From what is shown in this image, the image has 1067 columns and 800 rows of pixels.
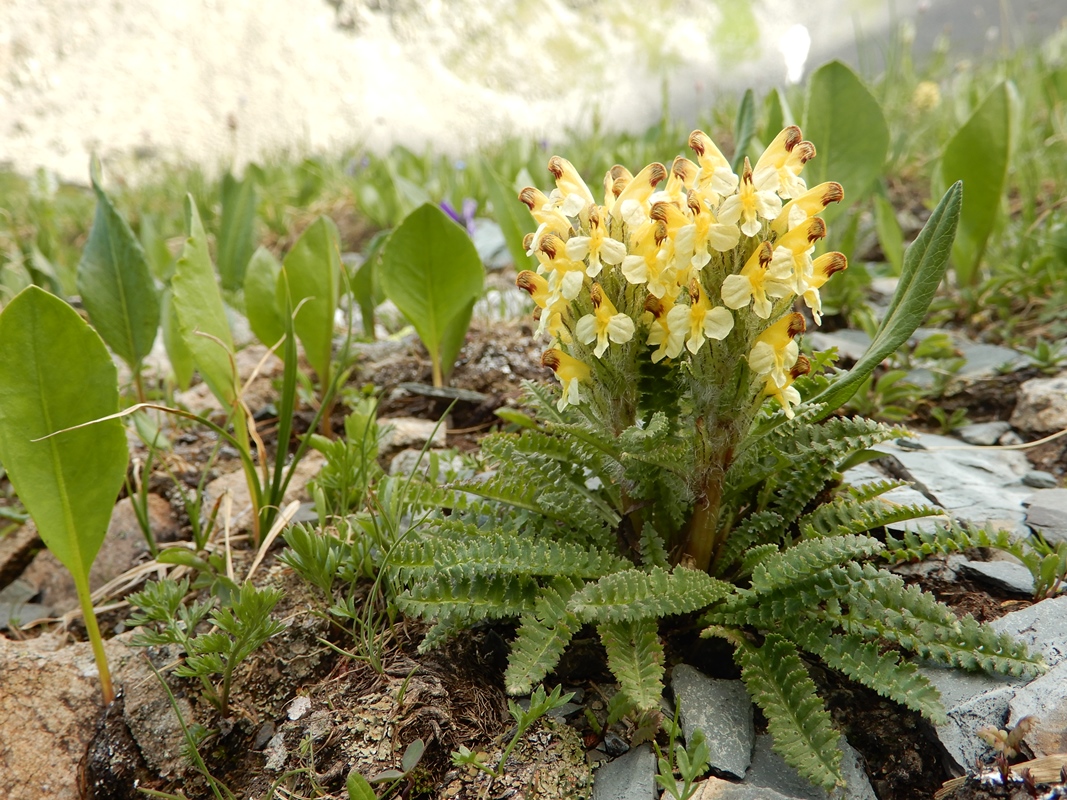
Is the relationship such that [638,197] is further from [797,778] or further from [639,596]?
[797,778]

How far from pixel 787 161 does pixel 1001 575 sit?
2.94ft

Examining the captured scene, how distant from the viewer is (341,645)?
1.50m

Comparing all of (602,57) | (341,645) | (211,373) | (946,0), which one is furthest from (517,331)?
(602,57)

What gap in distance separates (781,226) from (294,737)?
1.14 metres

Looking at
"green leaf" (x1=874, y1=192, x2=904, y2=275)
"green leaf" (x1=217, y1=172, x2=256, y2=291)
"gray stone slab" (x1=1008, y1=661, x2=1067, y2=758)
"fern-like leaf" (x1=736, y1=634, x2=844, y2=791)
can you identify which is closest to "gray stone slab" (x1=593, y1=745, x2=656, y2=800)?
"fern-like leaf" (x1=736, y1=634, x2=844, y2=791)

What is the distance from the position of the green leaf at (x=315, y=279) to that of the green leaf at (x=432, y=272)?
155 millimetres

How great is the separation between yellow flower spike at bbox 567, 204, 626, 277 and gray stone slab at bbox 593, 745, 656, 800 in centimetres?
75

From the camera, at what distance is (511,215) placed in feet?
7.81

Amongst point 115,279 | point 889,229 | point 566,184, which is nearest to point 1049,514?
point 566,184

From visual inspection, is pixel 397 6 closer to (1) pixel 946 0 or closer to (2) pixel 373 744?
(1) pixel 946 0

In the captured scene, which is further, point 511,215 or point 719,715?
point 511,215

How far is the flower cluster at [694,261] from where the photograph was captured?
1124 millimetres

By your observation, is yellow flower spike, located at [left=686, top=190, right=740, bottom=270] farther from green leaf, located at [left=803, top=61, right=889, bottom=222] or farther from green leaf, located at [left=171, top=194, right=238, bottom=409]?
green leaf, located at [left=803, top=61, right=889, bottom=222]

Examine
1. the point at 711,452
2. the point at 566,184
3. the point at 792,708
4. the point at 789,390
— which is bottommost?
the point at 792,708
